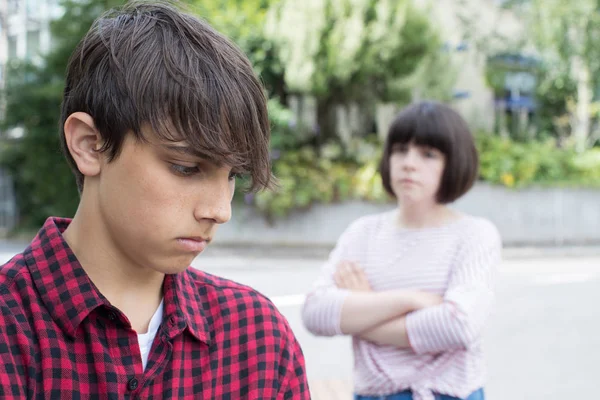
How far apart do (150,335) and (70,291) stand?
158 mm

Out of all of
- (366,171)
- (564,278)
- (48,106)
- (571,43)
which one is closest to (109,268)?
(564,278)

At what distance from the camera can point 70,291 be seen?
45.6 inches

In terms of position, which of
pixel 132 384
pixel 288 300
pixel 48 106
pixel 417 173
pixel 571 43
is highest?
pixel 571 43

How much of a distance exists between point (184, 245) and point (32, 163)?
14.0 meters

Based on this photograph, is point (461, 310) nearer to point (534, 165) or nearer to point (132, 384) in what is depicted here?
point (132, 384)

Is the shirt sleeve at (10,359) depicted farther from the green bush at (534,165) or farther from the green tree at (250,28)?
the green bush at (534,165)

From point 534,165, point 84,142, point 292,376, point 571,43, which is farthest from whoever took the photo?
point 571,43

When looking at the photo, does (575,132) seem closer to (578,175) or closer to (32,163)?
(578,175)

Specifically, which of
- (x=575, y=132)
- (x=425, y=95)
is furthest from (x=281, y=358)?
(x=575, y=132)

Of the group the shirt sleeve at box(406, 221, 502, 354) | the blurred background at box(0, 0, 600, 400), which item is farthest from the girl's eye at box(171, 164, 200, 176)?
the blurred background at box(0, 0, 600, 400)

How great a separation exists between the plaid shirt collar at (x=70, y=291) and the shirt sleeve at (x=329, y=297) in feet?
3.68

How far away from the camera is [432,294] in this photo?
233 centimetres

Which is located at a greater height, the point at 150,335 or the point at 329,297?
the point at 150,335

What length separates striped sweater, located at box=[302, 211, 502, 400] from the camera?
7.27 ft
